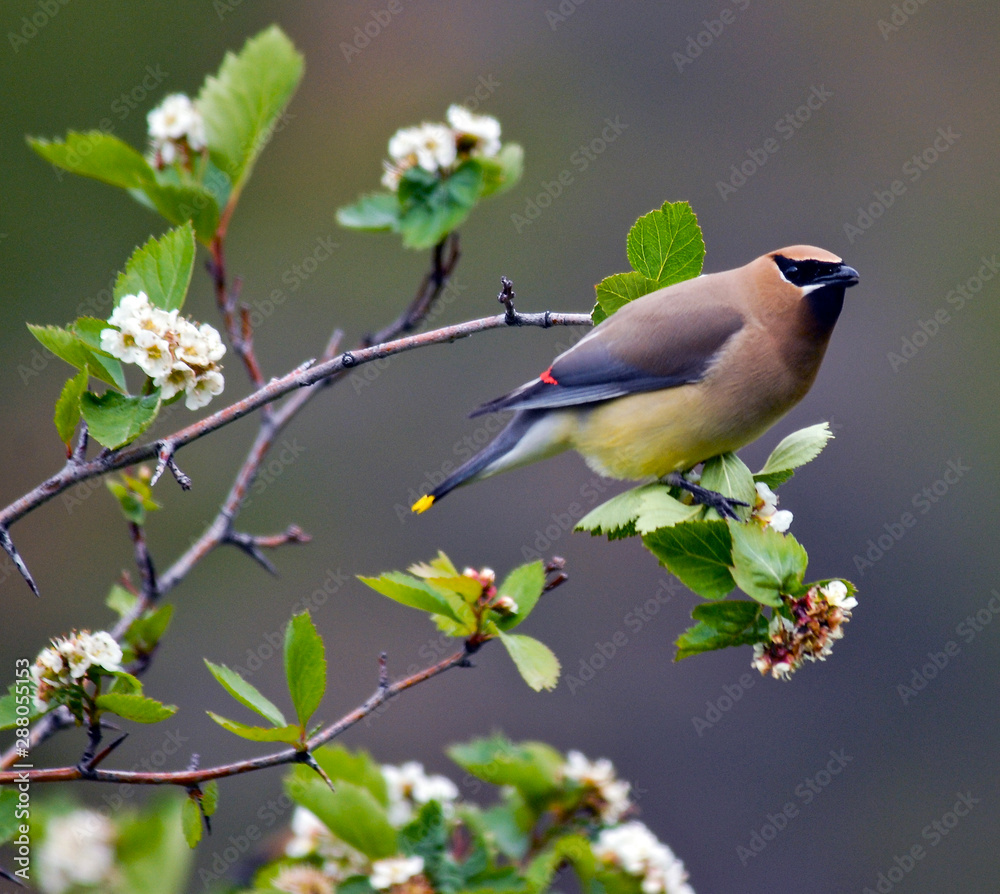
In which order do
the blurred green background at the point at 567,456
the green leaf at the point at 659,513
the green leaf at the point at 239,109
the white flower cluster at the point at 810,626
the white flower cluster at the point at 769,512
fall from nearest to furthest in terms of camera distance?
the white flower cluster at the point at 810,626 → the green leaf at the point at 659,513 → the white flower cluster at the point at 769,512 → the green leaf at the point at 239,109 → the blurred green background at the point at 567,456

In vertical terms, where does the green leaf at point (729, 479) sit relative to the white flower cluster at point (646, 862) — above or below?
above

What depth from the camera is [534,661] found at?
6.96 ft

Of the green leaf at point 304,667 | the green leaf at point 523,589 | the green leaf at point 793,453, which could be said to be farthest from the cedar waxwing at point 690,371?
the green leaf at point 304,667

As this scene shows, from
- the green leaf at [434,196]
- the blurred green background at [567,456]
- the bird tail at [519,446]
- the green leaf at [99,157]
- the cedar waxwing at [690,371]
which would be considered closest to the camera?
the green leaf at [99,157]

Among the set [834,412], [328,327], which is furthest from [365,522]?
[834,412]

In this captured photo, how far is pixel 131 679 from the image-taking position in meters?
2.01

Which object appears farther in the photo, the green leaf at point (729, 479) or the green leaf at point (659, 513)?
the green leaf at point (729, 479)

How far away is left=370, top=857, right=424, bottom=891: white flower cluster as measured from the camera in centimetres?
203

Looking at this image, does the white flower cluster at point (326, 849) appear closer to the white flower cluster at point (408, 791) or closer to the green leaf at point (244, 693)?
the white flower cluster at point (408, 791)

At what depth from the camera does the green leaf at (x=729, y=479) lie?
8.55 ft

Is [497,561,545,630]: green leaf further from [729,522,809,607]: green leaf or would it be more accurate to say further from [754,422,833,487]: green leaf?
[754,422,833,487]: green leaf

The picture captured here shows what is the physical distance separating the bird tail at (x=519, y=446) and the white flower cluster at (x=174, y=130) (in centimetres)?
119

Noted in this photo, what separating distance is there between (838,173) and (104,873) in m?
8.59

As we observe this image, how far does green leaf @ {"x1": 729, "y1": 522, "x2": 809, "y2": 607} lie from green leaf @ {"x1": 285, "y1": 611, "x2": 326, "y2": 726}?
0.82 metres
